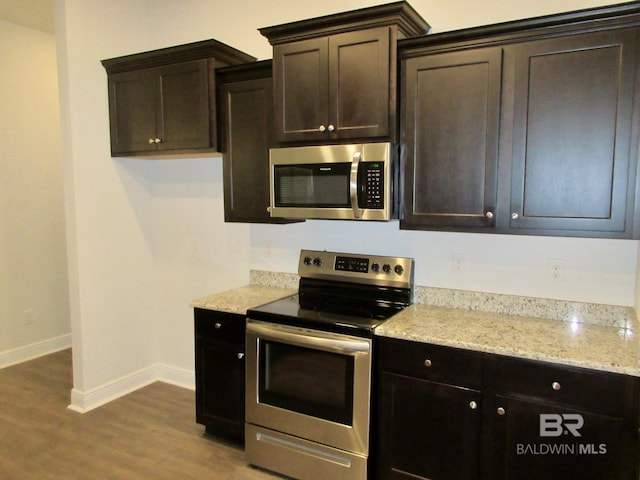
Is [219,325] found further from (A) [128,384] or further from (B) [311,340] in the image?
(A) [128,384]

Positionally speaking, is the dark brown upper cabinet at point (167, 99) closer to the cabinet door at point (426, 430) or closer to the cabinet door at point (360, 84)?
the cabinet door at point (360, 84)

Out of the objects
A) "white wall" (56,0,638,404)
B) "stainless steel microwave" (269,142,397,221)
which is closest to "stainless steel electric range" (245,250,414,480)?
"white wall" (56,0,638,404)

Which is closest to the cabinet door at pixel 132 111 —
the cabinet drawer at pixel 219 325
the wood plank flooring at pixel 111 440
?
the cabinet drawer at pixel 219 325

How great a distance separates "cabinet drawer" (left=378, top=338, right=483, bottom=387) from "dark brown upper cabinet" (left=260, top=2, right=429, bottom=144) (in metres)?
1.03

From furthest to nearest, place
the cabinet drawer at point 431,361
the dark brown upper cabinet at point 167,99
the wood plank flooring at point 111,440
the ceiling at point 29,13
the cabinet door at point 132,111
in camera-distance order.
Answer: the ceiling at point 29,13, the cabinet door at point 132,111, the dark brown upper cabinet at point 167,99, the wood plank flooring at point 111,440, the cabinet drawer at point 431,361

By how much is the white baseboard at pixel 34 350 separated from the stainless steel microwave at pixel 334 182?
122 inches

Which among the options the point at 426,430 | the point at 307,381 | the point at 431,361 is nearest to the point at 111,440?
the point at 307,381

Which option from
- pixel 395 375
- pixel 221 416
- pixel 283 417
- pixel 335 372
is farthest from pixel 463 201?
pixel 221 416

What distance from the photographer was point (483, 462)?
205 centimetres

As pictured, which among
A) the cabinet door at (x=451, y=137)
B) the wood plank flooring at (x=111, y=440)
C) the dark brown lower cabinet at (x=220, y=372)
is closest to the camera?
the cabinet door at (x=451, y=137)

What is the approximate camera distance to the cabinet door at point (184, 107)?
2.92 metres

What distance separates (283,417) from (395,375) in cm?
68

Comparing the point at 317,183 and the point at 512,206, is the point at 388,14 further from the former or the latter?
the point at 512,206

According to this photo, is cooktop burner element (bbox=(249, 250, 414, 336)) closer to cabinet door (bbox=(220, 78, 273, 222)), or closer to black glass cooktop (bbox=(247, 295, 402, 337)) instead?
black glass cooktop (bbox=(247, 295, 402, 337))
